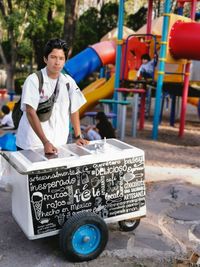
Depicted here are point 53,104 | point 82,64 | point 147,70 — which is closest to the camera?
point 53,104

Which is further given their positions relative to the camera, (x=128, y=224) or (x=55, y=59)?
(x=128, y=224)

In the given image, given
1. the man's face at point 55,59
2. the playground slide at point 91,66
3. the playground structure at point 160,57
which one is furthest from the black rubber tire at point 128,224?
the playground slide at point 91,66

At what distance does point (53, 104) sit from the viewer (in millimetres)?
2775

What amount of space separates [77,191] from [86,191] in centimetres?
7

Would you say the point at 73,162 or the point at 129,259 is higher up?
the point at 73,162

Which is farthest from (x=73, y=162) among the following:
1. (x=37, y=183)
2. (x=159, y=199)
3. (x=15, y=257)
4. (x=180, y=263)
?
(x=159, y=199)

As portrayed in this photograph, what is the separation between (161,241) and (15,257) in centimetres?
115

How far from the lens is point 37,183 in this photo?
2449 mm

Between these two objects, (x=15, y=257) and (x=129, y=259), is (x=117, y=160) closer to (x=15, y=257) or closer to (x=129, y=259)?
(x=129, y=259)

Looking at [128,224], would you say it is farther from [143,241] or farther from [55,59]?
[55,59]

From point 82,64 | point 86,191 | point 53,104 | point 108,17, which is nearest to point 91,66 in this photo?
point 82,64

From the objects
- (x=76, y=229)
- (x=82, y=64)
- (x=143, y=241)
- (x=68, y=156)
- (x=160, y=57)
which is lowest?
(x=143, y=241)

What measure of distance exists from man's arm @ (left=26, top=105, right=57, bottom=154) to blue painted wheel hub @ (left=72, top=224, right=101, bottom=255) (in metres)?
0.58

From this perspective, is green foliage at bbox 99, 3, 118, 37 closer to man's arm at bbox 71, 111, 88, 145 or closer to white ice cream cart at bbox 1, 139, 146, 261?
man's arm at bbox 71, 111, 88, 145
